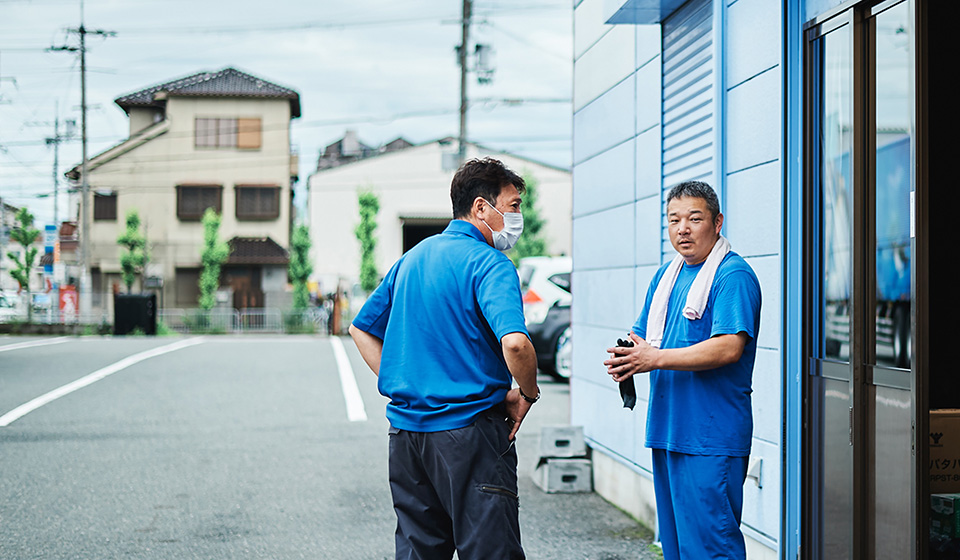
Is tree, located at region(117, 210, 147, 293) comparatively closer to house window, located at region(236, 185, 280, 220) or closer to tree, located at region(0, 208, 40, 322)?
tree, located at region(0, 208, 40, 322)

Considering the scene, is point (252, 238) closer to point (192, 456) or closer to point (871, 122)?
point (192, 456)

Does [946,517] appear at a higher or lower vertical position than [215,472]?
higher

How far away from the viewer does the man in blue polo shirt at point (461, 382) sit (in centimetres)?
283

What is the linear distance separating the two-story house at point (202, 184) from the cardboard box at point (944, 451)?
35.2 meters

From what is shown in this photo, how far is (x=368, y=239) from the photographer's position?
36875 millimetres

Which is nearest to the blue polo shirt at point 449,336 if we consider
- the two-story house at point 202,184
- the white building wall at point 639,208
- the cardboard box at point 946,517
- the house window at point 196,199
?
the white building wall at point 639,208

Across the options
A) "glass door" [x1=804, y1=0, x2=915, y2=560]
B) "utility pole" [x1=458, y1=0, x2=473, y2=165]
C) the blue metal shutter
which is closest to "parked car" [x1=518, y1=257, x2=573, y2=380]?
the blue metal shutter

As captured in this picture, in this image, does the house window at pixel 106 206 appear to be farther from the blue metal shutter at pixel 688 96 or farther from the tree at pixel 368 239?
the blue metal shutter at pixel 688 96

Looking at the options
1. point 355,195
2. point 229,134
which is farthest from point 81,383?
point 355,195

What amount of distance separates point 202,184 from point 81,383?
26928mm

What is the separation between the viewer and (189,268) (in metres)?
37.5

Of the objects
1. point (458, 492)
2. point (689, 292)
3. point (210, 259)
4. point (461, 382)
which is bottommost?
point (458, 492)

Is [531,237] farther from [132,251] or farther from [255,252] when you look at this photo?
[132,251]

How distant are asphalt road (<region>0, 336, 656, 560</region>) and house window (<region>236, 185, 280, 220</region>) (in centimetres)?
2459
